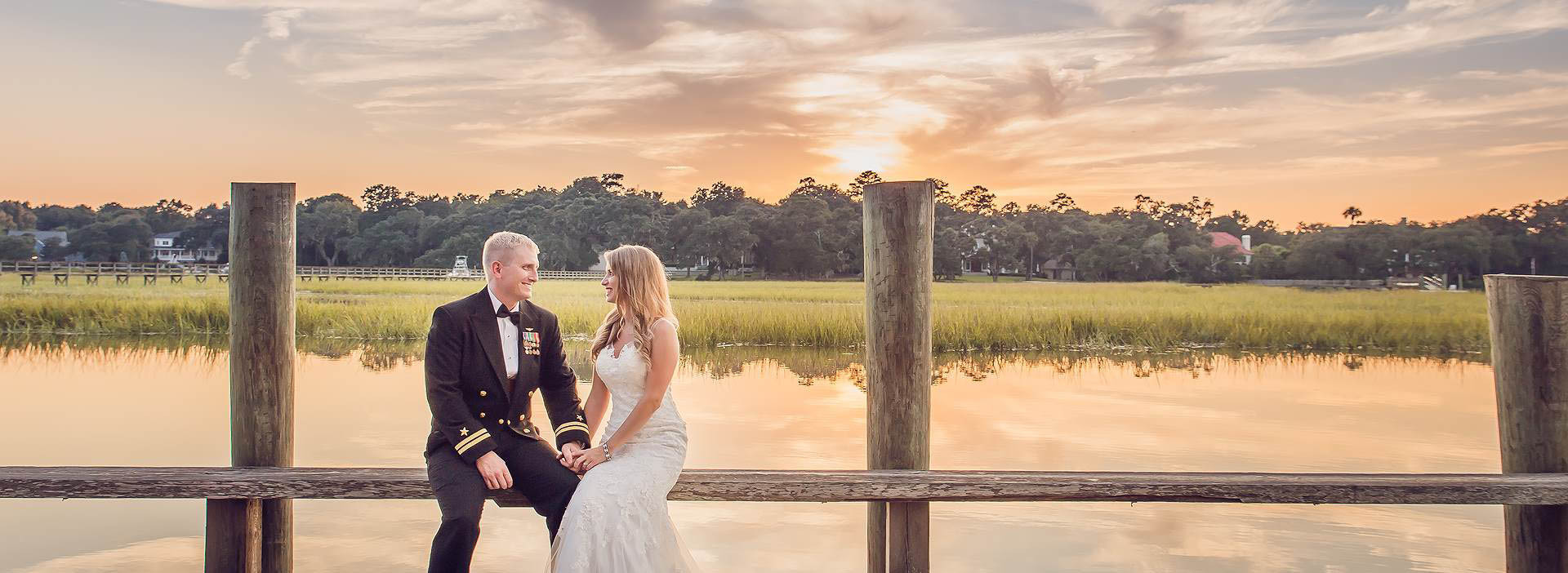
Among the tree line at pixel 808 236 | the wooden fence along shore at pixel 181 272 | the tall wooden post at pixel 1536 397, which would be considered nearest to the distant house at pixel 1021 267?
the tree line at pixel 808 236

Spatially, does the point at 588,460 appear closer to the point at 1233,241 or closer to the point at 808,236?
the point at 808,236

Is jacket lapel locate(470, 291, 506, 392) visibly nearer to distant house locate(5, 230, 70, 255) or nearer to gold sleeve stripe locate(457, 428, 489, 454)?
gold sleeve stripe locate(457, 428, 489, 454)

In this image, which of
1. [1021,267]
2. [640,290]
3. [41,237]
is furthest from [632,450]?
[41,237]

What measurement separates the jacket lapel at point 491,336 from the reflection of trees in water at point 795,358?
1119 cm

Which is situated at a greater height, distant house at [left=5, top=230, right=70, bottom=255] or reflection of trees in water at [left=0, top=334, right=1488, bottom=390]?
distant house at [left=5, top=230, right=70, bottom=255]

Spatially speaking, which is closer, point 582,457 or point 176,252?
point 582,457

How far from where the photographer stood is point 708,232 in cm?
5278

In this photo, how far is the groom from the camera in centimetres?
382

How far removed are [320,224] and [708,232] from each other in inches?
914

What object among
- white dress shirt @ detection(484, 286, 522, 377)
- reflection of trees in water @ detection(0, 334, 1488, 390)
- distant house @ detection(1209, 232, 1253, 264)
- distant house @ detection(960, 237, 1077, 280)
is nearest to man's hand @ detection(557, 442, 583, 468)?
white dress shirt @ detection(484, 286, 522, 377)

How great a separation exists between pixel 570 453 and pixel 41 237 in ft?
300

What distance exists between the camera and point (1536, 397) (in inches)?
183

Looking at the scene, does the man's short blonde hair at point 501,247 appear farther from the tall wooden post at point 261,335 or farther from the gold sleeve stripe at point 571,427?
the tall wooden post at point 261,335

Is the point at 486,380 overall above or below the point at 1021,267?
below
